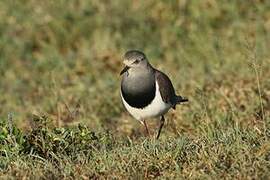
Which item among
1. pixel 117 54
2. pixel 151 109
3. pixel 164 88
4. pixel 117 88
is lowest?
pixel 151 109

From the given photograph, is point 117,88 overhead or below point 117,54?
below

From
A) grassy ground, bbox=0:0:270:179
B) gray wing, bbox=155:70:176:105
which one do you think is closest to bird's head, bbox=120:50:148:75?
gray wing, bbox=155:70:176:105

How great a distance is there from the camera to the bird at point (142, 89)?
602 cm

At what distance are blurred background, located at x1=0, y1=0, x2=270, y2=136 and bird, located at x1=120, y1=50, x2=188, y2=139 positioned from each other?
912mm

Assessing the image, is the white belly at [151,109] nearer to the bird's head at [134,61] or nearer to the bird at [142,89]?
the bird at [142,89]

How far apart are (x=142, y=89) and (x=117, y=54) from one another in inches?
156

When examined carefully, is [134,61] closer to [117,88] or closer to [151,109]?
[151,109]

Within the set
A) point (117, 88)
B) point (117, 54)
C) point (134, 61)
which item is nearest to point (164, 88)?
point (134, 61)

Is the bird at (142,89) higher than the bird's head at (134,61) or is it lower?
lower

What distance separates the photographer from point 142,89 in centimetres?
604

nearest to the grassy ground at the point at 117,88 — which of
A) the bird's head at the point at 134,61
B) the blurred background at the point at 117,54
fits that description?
the blurred background at the point at 117,54

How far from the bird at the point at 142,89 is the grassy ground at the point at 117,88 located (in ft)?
0.94

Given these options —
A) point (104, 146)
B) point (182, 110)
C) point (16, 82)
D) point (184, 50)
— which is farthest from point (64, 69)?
point (104, 146)

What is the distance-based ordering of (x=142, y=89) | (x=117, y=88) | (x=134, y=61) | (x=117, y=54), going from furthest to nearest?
(x=117, y=54), (x=117, y=88), (x=134, y=61), (x=142, y=89)
